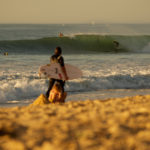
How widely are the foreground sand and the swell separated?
76.8ft

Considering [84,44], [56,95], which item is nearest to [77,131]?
[56,95]

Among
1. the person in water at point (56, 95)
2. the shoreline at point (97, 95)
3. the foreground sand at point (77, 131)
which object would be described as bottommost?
the shoreline at point (97, 95)

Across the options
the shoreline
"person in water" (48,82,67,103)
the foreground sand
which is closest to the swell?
the shoreline

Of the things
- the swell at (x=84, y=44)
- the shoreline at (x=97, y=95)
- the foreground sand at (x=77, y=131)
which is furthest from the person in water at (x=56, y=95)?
the swell at (x=84, y=44)

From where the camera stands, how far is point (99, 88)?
40.3ft

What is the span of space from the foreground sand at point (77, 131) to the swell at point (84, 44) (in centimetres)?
2341

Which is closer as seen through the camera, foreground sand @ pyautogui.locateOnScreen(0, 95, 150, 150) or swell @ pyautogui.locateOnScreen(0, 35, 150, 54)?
foreground sand @ pyautogui.locateOnScreen(0, 95, 150, 150)

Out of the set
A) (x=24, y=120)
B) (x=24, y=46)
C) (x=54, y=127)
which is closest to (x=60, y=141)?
(x=54, y=127)

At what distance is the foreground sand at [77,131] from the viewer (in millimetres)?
3168

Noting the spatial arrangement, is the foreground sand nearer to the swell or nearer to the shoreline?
the shoreline

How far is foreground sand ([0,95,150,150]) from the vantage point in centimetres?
317

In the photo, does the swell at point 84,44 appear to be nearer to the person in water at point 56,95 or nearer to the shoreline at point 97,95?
the shoreline at point 97,95

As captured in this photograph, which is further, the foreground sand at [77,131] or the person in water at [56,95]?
the person in water at [56,95]

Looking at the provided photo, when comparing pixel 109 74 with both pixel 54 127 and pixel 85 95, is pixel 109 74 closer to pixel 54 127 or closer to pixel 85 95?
pixel 85 95
